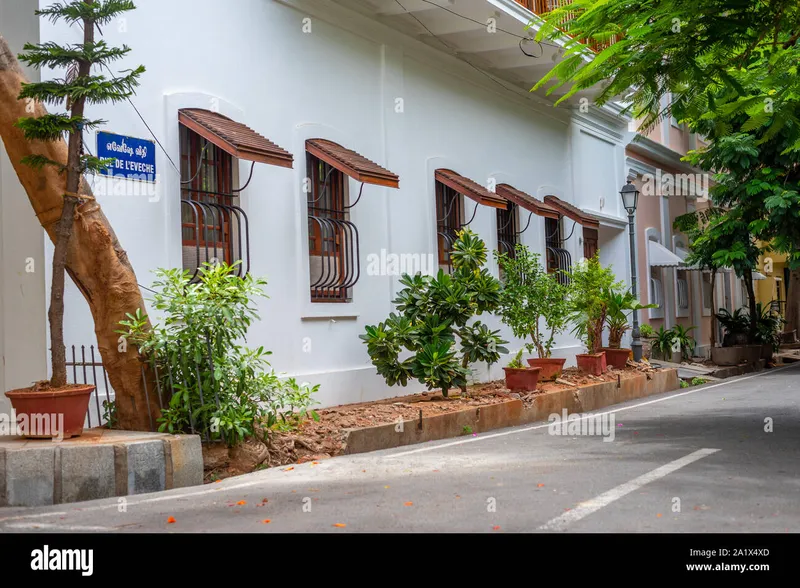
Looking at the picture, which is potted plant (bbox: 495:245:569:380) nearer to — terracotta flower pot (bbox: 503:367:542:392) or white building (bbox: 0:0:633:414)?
terracotta flower pot (bbox: 503:367:542:392)

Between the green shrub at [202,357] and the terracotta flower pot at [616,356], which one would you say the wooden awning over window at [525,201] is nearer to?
the terracotta flower pot at [616,356]

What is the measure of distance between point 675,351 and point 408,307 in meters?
14.4

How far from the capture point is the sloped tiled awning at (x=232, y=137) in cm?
1021

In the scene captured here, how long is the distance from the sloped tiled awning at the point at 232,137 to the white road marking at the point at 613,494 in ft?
17.4

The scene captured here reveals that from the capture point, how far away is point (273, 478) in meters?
8.27

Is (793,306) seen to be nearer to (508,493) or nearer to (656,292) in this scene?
(656,292)

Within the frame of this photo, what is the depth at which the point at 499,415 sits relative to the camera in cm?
1258

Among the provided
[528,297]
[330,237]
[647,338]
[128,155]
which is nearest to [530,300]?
[528,297]

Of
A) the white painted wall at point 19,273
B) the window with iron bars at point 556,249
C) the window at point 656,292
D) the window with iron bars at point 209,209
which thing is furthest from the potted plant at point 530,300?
the window at point 656,292

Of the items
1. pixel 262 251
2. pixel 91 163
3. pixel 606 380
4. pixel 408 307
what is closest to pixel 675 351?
pixel 606 380

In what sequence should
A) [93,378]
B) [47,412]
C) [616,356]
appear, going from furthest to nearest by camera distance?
[616,356], [93,378], [47,412]

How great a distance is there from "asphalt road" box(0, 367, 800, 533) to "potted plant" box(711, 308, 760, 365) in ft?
45.9

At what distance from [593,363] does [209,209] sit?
8.20 metres

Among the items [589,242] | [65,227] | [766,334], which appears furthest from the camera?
[766,334]
